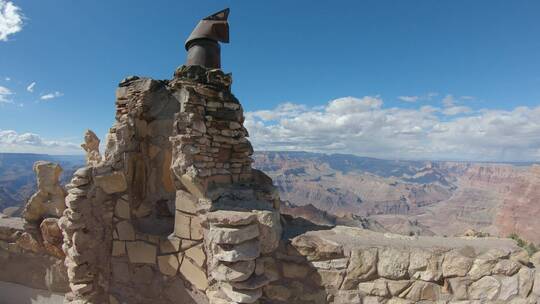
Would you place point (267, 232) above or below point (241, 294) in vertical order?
above

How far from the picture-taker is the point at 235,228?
3307 mm

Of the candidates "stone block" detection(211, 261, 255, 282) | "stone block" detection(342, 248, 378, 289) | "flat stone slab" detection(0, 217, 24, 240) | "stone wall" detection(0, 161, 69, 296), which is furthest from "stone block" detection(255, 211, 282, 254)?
"flat stone slab" detection(0, 217, 24, 240)

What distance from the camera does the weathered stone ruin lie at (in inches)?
128

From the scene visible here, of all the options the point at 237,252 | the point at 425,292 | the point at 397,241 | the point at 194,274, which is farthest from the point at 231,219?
the point at 425,292

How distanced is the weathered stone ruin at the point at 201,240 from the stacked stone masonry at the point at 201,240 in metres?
0.02

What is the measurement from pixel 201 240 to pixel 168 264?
80 cm

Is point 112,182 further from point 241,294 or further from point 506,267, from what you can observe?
point 506,267

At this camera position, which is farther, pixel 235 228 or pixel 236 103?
pixel 236 103

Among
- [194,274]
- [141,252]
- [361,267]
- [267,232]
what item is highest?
[267,232]

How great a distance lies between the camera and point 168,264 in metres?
4.45

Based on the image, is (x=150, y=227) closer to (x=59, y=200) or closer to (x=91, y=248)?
(x=91, y=248)

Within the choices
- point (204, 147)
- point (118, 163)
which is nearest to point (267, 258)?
point (204, 147)

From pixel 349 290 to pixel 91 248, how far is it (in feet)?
14.0

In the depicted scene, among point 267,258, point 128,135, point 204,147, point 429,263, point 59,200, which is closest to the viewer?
point 429,263
